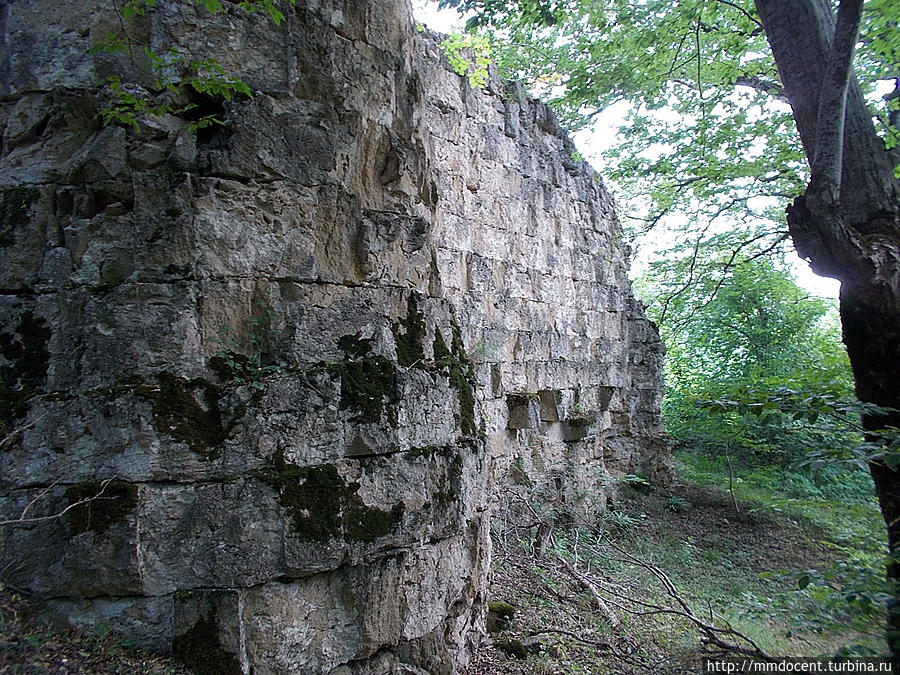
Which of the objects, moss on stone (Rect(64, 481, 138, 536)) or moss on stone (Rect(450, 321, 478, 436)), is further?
moss on stone (Rect(450, 321, 478, 436))

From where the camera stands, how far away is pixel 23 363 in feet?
8.68

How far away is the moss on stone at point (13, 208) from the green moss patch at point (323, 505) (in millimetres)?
1708

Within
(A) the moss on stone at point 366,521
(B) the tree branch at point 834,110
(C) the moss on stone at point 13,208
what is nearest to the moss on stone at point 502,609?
(A) the moss on stone at point 366,521

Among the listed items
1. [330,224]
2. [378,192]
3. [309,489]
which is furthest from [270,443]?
[378,192]

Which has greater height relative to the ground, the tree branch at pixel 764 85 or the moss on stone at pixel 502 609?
the tree branch at pixel 764 85

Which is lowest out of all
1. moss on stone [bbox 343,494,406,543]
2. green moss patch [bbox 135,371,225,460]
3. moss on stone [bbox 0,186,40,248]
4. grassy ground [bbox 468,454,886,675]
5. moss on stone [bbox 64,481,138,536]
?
grassy ground [bbox 468,454,886,675]

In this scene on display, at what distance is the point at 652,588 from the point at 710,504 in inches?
168

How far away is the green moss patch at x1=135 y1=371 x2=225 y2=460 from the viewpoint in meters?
2.57

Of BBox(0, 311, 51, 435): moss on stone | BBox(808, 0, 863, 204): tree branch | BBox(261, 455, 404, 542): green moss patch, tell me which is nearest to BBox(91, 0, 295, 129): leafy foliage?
BBox(0, 311, 51, 435): moss on stone

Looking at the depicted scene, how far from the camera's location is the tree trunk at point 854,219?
3.73 metres

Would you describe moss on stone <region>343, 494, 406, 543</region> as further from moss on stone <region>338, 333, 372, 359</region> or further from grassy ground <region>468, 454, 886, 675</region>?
grassy ground <region>468, 454, 886, 675</region>

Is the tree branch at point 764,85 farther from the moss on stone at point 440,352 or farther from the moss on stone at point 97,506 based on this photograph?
the moss on stone at point 97,506

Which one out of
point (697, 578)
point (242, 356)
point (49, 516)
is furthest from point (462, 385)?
point (697, 578)

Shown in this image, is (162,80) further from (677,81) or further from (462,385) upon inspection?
(677,81)
